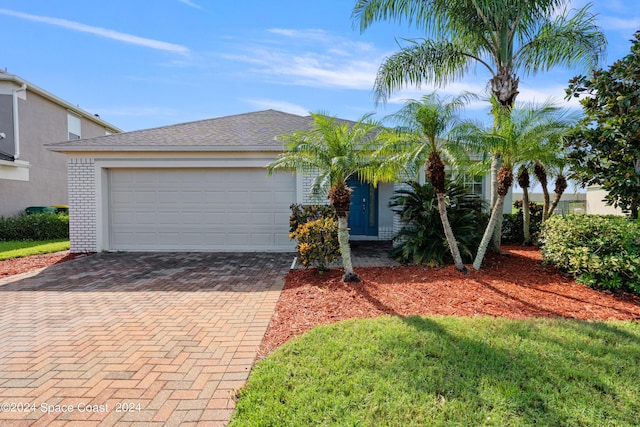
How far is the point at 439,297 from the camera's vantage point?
466 cm

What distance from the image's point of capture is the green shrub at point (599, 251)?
4684 mm

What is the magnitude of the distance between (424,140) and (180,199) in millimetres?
6971

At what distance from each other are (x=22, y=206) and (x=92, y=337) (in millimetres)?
14110

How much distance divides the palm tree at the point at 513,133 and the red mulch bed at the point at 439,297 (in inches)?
36.7

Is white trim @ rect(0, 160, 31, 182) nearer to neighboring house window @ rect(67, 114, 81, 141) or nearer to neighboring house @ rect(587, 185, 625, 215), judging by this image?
neighboring house window @ rect(67, 114, 81, 141)

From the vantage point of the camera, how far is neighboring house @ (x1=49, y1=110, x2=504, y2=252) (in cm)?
873

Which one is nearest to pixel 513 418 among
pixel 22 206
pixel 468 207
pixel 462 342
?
pixel 462 342

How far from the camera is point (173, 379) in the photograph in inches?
110

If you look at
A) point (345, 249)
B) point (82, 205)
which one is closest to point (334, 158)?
point (345, 249)

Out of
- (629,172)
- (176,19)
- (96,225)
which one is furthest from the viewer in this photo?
(96,225)

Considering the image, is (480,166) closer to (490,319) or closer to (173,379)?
(490,319)

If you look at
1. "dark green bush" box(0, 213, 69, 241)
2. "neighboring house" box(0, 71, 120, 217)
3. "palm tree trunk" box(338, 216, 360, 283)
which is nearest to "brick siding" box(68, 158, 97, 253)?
"dark green bush" box(0, 213, 69, 241)

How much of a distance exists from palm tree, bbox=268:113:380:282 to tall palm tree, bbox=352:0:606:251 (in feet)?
8.78

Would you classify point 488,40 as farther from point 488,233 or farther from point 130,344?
point 130,344
